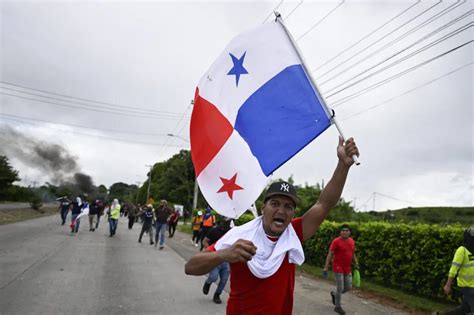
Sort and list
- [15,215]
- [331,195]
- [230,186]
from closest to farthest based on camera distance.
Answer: [331,195] < [230,186] < [15,215]

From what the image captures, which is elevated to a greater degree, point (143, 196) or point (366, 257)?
point (143, 196)

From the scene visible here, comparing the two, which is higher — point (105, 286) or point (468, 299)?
point (468, 299)

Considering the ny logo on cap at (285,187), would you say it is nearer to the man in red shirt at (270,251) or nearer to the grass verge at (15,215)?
the man in red shirt at (270,251)

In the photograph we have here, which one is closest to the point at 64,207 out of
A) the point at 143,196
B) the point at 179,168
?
the point at 179,168

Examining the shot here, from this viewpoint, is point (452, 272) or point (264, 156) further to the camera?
point (452, 272)

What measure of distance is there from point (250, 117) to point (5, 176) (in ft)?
141

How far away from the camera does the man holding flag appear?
2.49 metres

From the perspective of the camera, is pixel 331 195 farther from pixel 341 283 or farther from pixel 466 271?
pixel 341 283

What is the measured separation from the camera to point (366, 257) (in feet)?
34.5

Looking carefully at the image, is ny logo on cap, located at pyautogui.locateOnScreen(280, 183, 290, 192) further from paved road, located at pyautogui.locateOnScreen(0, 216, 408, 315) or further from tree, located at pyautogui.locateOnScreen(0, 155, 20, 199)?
tree, located at pyautogui.locateOnScreen(0, 155, 20, 199)

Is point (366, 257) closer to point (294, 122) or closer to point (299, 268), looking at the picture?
point (299, 268)

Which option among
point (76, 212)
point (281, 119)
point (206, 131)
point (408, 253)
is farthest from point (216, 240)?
point (76, 212)

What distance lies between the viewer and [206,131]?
3.75m

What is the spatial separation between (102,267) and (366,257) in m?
6.93
